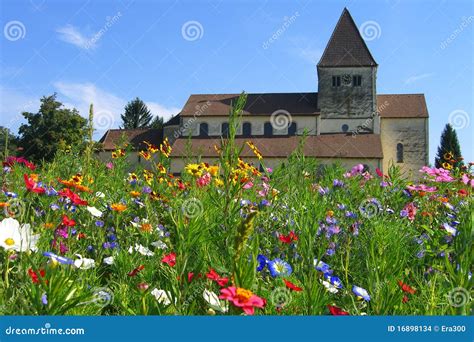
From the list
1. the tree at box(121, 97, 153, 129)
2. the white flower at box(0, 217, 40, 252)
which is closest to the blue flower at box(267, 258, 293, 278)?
the white flower at box(0, 217, 40, 252)

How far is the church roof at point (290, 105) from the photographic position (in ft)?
173

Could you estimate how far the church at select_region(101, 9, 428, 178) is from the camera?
50625 mm

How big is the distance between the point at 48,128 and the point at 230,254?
44749 millimetres

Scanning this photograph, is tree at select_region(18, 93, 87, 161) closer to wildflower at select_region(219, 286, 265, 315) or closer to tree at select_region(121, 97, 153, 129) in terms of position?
tree at select_region(121, 97, 153, 129)

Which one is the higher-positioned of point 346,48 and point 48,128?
point 346,48

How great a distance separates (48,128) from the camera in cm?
4294

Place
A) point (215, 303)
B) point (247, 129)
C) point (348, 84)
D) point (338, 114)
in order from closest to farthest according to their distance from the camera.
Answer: point (215, 303) → point (338, 114) → point (348, 84) → point (247, 129)

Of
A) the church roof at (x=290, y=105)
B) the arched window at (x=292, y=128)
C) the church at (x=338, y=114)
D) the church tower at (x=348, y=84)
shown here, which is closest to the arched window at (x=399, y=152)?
the church at (x=338, y=114)

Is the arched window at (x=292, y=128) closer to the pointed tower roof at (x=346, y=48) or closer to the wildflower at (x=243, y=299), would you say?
the pointed tower roof at (x=346, y=48)

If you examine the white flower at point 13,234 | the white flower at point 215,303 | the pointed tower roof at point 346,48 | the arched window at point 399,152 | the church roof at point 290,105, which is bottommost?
the white flower at point 215,303

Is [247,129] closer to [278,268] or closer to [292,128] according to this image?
[292,128]

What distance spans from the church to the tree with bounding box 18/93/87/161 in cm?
978

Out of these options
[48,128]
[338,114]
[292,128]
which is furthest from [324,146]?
[48,128]

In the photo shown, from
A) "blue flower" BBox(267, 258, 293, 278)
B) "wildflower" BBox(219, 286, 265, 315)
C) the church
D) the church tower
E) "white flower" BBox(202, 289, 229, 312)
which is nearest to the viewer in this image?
"wildflower" BBox(219, 286, 265, 315)
